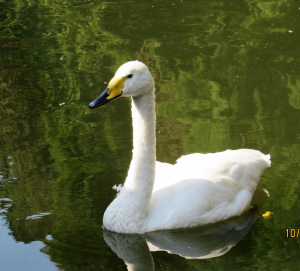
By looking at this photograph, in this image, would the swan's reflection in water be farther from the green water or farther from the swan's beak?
the swan's beak

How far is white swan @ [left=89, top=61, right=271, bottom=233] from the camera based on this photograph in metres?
5.75

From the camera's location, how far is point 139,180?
6051mm

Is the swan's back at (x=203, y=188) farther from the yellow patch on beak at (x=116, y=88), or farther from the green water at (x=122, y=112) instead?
the yellow patch on beak at (x=116, y=88)

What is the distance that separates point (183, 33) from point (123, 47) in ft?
5.04

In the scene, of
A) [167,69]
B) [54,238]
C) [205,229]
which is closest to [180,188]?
[205,229]

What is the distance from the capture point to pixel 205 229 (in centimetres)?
608

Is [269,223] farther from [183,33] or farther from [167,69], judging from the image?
[183,33]

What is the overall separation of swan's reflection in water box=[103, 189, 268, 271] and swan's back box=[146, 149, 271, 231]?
0.33 ft

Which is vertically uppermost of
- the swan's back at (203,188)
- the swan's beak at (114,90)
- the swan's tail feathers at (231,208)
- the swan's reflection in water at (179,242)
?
the swan's beak at (114,90)

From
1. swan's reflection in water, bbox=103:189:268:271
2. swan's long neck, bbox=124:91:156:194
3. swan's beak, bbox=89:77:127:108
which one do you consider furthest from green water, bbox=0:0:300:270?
swan's beak, bbox=89:77:127:108

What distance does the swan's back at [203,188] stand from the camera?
5.95 meters

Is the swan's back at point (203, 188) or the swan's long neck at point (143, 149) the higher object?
the swan's long neck at point (143, 149)
